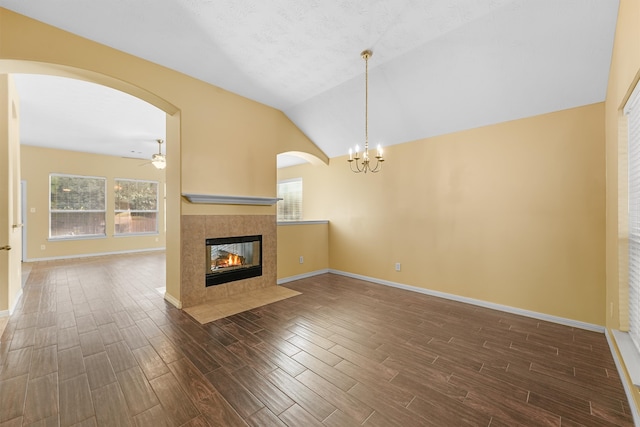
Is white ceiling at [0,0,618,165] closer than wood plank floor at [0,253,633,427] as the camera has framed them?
No

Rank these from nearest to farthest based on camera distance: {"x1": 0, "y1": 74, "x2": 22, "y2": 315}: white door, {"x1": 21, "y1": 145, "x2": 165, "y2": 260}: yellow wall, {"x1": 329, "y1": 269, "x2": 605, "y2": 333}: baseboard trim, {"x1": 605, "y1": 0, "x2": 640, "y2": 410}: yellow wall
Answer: {"x1": 605, "y1": 0, "x2": 640, "y2": 410}: yellow wall → {"x1": 329, "y1": 269, "x2": 605, "y2": 333}: baseboard trim → {"x1": 0, "y1": 74, "x2": 22, "y2": 315}: white door → {"x1": 21, "y1": 145, "x2": 165, "y2": 260}: yellow wall

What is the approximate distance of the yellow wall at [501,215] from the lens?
9.58 ft

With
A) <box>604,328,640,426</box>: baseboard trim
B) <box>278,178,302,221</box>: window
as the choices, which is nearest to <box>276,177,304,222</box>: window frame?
<box>278,178,302,221</box>: window

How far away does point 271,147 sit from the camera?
4.55m

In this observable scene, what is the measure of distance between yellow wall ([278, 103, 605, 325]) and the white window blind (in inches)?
34.7

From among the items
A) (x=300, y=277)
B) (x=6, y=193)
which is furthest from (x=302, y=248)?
(x=6, y=193)

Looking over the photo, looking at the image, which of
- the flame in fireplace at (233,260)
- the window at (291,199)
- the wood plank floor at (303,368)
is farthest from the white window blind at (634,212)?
the window at (291,199)

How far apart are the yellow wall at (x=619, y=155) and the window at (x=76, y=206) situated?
34.3 ft

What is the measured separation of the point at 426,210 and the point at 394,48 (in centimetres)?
239

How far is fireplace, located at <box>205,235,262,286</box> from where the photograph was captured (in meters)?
3.85

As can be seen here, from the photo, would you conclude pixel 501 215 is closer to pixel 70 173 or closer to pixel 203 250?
pixel 203 250

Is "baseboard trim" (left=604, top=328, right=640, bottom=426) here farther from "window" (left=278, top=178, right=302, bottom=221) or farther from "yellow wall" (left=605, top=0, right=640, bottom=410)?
"window" (left=278, top=178, right=302, bottom=221)

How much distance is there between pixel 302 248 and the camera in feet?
16.9

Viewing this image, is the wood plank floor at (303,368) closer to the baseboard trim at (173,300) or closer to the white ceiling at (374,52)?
the baseboard trim at (173,300)
